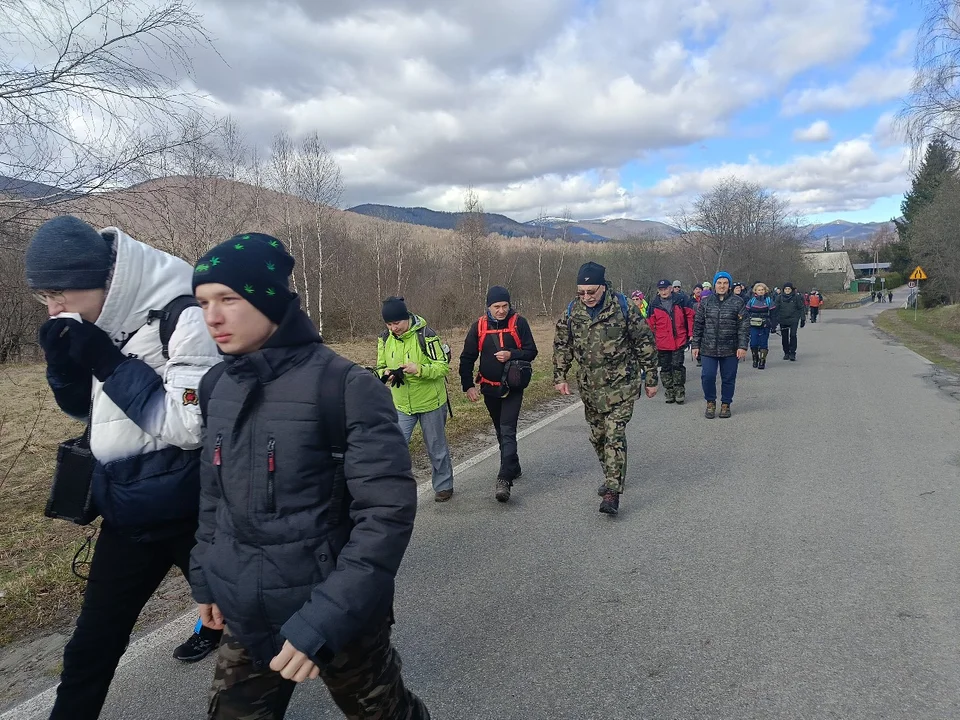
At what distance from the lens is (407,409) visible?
540 cm

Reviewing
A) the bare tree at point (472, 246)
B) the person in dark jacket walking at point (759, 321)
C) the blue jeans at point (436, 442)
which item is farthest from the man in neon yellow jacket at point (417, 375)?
the bare tree at point (472, 246)

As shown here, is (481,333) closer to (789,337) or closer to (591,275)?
(591,275)

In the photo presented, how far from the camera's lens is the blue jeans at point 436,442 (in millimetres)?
5430

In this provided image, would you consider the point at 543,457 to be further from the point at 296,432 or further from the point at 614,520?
the point at 296,432

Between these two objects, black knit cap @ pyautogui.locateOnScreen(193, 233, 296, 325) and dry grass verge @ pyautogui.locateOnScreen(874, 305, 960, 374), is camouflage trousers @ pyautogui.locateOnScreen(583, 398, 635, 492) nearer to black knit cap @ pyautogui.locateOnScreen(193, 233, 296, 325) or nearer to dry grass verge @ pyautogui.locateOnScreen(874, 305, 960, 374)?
black knit cap @ pyautogui.locateOnScreen(193, 233, 296, 325)

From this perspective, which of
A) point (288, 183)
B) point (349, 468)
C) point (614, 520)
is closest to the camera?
point (349, 468)

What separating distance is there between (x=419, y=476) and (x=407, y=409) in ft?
3.39

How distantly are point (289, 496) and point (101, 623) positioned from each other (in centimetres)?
119

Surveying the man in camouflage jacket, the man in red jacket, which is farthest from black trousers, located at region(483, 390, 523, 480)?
the man in red jacket

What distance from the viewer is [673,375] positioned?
10.5 metres

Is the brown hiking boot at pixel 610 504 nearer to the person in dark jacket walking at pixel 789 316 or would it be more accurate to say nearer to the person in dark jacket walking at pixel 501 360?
the person in dark jacket walking at pixel 501 360

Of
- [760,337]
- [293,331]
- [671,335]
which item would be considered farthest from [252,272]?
[760,337]

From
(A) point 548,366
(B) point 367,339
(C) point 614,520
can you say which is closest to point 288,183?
(B) point 367,339

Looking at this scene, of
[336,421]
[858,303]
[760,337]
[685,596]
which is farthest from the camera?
[858,303]
